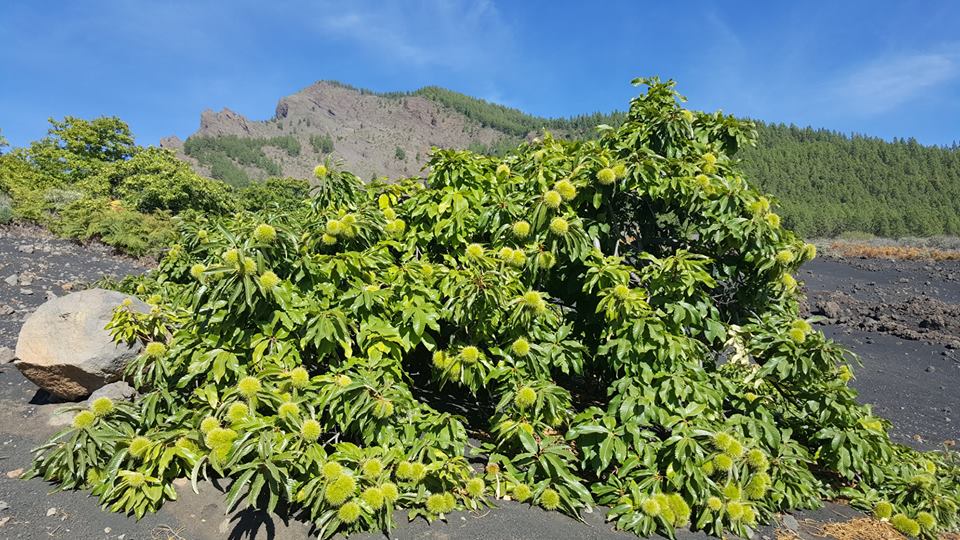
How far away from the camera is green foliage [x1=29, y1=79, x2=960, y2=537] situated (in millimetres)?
2834

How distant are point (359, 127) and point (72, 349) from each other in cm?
16133

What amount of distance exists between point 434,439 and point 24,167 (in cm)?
2622

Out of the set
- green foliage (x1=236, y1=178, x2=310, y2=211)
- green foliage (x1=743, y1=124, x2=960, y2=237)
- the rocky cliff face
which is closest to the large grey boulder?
green foliage (x1=236, y1=178, x2=310, y2=211)

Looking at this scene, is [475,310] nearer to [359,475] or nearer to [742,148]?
[359,475]

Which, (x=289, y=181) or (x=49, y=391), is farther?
(x=289, y=181)

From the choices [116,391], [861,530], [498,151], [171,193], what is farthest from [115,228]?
[498,151]

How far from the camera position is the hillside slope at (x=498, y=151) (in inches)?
2202

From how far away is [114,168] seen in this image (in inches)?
725


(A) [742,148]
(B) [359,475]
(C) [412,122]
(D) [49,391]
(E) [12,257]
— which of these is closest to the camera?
(B) [359,475]

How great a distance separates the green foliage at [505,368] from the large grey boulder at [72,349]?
601 millimetres

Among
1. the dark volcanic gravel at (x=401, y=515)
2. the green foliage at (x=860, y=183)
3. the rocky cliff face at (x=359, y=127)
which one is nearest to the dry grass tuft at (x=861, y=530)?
the dark volcanic gravel at (x=401, y=515)

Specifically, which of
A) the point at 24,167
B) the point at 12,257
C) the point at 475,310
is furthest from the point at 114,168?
the point at 475,310

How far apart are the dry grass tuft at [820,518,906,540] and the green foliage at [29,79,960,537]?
115 mm

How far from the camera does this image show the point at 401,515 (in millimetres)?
2908
